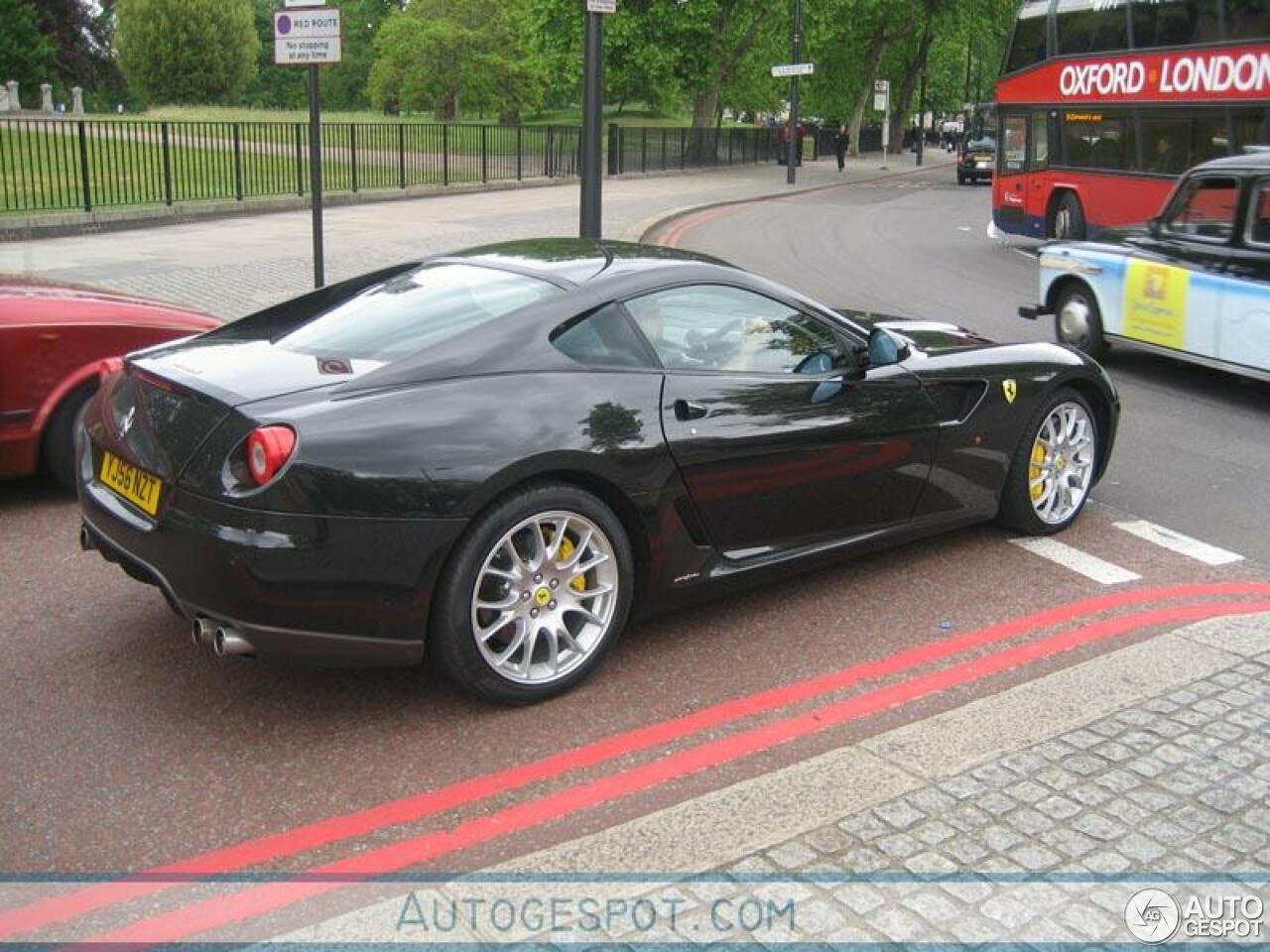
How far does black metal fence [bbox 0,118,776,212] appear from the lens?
1872 cm

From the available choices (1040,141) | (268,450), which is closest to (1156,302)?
(268,450)

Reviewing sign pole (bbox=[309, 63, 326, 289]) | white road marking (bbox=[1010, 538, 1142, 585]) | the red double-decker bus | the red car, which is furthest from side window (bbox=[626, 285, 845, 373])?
the red double-decker bus

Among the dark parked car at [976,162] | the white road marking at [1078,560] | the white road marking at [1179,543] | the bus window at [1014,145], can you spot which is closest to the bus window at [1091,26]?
the bus window at [1014,145]

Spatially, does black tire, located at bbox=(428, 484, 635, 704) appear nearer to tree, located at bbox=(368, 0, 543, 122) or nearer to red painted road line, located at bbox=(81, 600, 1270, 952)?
red painted road line, located at bbox=(81, 600, 1270, 952)

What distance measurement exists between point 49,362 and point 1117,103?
50.9ft

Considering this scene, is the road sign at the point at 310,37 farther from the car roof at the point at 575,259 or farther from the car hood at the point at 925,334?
the car hood at the point at 925,334

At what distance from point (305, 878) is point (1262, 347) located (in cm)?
753

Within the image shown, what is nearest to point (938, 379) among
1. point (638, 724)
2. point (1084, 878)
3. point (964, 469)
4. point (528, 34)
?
point (964, 469)

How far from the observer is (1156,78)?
16.9m

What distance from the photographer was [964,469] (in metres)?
5.50

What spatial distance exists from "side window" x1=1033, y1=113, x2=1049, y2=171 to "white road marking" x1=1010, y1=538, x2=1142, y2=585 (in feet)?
50.0

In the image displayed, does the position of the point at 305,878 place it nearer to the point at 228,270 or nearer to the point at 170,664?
the point at 170,664

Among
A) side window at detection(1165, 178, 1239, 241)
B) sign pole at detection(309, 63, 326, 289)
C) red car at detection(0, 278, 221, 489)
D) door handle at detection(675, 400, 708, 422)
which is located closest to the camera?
door handle at detection(675, 400, 708, 422)

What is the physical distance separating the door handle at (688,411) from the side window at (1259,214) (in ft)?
19.4
